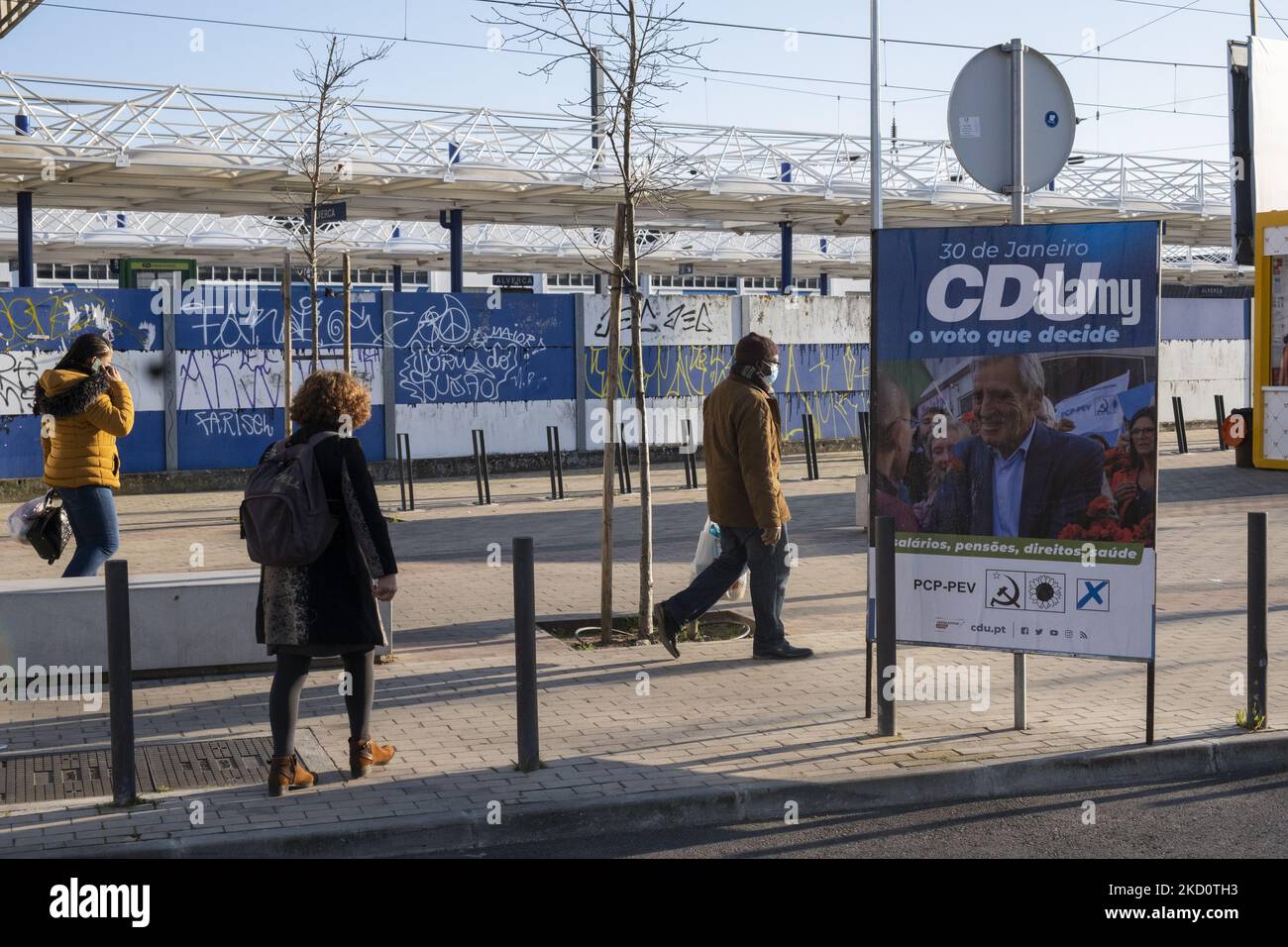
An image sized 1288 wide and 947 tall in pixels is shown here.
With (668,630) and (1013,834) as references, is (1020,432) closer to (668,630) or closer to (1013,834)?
(1013,834)

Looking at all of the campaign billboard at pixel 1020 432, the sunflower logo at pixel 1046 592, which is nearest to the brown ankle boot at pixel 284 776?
the campaign billboard at pixel 1020 432

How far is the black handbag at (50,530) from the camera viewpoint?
27.5ft

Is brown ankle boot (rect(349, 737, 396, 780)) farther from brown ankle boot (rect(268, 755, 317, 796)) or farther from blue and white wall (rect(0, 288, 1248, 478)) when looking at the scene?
blue and white wall (rect(0, 288, 1248, 478))

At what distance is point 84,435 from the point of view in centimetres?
828

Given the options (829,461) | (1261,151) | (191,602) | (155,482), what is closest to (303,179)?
(155,482)

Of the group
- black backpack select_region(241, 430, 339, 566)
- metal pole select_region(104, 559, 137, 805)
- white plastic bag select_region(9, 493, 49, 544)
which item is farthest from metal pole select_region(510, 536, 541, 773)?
white plastic bag select_region(9, 493, 49, 544)

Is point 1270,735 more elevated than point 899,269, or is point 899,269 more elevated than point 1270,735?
point 899,269

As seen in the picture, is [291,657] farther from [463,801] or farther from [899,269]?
[899,269]

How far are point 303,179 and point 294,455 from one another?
761 inches

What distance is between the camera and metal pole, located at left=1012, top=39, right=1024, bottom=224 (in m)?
7.07

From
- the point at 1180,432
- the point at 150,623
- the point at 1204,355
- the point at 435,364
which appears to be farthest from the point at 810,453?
the point at 150,623

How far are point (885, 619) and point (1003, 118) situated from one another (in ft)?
8.50

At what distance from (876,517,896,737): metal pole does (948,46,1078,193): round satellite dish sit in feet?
6.24

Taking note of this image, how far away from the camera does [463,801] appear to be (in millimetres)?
5578
